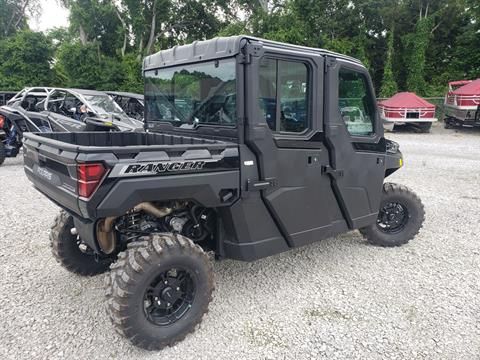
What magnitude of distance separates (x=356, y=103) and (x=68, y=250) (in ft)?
9.99

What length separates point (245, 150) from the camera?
292cm

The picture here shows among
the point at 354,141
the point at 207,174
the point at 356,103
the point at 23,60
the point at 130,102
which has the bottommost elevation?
the point at 207,174

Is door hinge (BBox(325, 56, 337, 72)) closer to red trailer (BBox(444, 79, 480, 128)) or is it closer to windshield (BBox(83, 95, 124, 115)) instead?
windshield (BBox(83, 95, 124, 115))

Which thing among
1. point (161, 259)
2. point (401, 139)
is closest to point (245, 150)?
point (161, 259)

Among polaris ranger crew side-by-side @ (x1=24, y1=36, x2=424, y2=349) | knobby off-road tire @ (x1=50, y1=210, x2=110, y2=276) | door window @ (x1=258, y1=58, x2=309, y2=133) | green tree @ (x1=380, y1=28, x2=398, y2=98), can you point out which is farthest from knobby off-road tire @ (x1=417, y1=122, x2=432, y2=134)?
knobby off-road tire @ (x1=50, y1=210, x2=110, y2=276)

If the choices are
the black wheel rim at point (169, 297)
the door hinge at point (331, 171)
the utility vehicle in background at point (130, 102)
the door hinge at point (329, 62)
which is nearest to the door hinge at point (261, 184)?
the door hinge at point (331, 171)

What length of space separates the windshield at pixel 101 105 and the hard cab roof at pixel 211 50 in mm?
6059

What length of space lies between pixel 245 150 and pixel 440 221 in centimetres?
383

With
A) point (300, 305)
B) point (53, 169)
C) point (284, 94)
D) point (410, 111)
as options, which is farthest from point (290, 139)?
point (410, 111)

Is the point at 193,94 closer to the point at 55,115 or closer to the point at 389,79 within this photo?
the point at 55,115

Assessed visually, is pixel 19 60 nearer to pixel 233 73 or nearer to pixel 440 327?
pixel 233 73

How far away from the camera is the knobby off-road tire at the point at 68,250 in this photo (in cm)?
344

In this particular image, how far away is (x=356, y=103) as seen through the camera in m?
3.68

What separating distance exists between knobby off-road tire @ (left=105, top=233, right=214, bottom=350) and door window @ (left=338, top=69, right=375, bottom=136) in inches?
73.7
